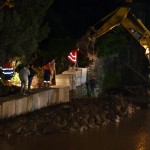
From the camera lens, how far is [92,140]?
19188mm

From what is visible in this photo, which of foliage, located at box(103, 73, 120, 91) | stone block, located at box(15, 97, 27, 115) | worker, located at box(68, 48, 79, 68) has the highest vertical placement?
worker, located at box(68, 48, 79, 68)

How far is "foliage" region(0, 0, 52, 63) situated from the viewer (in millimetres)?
21312

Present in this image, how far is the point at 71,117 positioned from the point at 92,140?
7.11 ft

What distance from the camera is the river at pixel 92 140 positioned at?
17.9m

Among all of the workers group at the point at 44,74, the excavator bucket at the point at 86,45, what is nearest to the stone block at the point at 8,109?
the workers group at the point at 44,74

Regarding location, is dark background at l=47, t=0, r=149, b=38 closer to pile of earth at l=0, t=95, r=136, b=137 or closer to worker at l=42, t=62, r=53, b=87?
worker at l=42, t=62, r=53, b=87

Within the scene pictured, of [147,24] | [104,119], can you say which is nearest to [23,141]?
[104,119]

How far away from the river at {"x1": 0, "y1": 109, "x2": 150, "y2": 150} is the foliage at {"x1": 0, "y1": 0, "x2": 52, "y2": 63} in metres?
4.21

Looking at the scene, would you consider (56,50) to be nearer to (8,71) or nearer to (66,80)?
(66,80)

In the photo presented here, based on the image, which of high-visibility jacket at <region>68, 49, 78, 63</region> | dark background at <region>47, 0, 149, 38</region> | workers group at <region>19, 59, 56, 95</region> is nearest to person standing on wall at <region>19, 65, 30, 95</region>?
workers group at <region>19, 59, 56, 95</region>

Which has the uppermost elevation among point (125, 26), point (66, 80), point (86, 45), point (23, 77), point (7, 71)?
point (125, 26)

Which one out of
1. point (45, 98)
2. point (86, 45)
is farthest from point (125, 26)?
point (45, 98)

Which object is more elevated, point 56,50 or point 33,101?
point 56,50

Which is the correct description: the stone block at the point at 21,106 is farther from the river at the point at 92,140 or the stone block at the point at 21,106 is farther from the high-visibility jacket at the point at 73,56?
the high-visibility jacket at the point at 73,56
